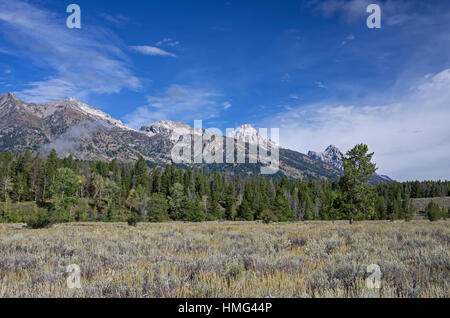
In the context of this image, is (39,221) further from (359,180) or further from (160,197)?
(160,197)

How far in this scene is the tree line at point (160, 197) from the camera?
3130 cm

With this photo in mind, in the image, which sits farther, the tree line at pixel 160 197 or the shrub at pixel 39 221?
the tree line at pixel 160 197

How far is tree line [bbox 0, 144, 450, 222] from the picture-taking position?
3130 centimetres

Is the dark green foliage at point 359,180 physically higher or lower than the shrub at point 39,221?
higher

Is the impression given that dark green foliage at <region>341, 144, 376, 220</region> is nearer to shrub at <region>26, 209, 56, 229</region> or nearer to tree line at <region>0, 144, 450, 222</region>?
tree line at <region>0, 144, 450, 222</region>

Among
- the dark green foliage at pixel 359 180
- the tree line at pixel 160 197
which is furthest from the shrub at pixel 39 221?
the dark green foliage at pixel 359 180

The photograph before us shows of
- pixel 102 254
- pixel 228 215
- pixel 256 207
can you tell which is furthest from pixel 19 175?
pixel 102 254

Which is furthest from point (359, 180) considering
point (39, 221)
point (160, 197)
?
point (160, 197)

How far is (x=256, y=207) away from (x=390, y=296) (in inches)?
3578

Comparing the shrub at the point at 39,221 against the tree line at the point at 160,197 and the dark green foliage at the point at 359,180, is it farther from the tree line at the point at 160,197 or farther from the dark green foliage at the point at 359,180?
the dark green foliage at the point at 359,180

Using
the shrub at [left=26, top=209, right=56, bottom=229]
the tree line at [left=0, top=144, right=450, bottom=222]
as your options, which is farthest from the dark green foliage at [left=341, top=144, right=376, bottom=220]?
the shrub at [left=26, top=209, right=56, bottom=229]

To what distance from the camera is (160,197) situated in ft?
251
